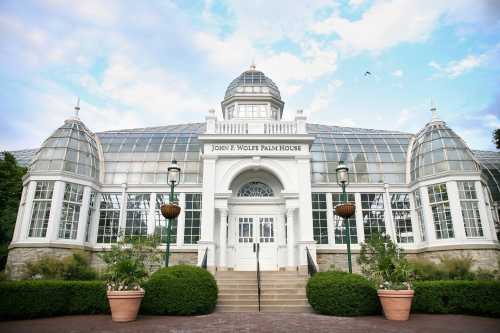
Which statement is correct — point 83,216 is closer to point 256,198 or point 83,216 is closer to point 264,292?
point 256,198

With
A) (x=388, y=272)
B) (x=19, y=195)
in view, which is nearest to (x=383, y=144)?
(x=388, y=272)

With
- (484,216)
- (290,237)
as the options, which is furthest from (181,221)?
(484,216)

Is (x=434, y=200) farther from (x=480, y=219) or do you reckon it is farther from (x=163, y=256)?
(x=163, y=256)

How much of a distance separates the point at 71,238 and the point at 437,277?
1586 centimetres

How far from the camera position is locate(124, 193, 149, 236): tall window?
17578 millimetres

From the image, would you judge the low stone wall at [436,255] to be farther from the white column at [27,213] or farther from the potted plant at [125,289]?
the white column at [27,213]

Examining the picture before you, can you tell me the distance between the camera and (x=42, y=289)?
9.88 metres

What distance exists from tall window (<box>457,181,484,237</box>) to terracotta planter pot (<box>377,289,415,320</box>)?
27.8 ft

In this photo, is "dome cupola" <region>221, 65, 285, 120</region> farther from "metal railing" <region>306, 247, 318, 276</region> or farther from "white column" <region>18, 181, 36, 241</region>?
"white column" <region>18, 181, 36, 241</region>

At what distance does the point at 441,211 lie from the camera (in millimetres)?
16422

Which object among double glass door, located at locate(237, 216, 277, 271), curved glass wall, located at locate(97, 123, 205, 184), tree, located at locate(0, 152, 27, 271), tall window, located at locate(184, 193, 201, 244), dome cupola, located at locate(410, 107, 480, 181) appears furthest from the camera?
curved glass wall, located at locate(97, 123, 205, 184)

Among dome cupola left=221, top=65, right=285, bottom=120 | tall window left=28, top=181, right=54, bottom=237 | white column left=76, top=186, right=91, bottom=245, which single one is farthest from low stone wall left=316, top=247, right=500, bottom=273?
tall window left=28, top=181, right=54, bottom=237

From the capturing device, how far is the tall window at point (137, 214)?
57.7 feet

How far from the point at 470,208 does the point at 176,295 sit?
46.4 feet
